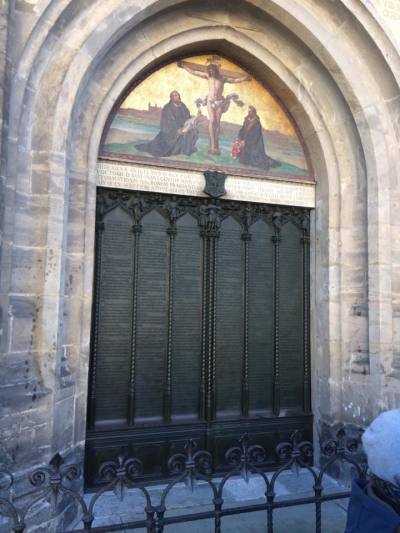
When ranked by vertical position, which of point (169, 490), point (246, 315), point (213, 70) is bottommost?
point (169, 490)

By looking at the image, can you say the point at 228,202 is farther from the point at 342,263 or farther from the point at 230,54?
the point at 230,54

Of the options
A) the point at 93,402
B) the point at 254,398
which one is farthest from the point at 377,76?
the point at 93,402

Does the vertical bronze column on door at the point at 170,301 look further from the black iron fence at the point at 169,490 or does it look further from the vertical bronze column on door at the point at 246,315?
the black iron fence at the point at 169,490

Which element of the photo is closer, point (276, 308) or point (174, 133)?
point (174, 133)

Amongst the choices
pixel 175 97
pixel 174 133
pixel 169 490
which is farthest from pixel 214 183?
pixel 169 490

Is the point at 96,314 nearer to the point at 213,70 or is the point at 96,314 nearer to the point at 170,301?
the point at 170,301

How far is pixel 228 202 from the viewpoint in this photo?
566cm

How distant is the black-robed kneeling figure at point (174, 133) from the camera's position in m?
5.43

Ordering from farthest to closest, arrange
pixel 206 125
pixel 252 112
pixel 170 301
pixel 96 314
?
pixel 252 112, pixel 206 125, pixel 170 301, pixel 96 314

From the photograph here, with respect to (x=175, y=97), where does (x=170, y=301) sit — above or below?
below

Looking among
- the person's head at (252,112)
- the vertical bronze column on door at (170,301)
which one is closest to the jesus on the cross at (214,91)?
the person's head at (252,112)

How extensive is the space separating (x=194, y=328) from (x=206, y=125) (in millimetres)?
2595

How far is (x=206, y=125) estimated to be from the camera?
18.7 feet

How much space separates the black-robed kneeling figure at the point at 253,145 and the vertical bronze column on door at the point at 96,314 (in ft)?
Result: 6.60
